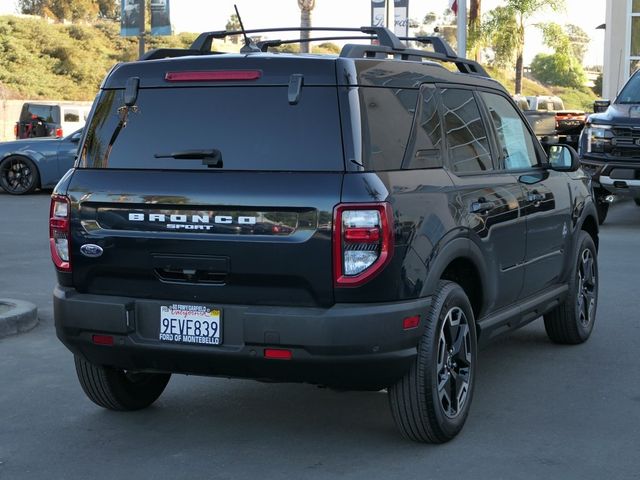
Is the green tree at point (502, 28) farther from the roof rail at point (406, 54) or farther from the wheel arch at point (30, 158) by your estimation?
the roof rail at point (406, 54)

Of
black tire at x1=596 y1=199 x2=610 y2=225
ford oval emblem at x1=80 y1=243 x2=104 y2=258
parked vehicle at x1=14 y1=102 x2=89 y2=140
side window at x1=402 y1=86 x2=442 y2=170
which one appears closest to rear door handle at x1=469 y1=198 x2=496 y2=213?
side window at x1=402 y1=86 x2=442 y2=170

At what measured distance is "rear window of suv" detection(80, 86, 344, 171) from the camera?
4.97m

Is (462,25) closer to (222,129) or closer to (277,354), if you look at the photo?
(222,129)

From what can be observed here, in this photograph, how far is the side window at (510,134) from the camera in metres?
6.50

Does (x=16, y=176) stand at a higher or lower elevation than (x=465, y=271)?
lower

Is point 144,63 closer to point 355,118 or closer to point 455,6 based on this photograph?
point 355,118

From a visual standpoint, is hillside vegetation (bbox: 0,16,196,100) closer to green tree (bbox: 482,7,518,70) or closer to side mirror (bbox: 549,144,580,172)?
green tree (bbox: 482,7,518,70)

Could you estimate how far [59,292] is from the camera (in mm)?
5383

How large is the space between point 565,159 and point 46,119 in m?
26.7

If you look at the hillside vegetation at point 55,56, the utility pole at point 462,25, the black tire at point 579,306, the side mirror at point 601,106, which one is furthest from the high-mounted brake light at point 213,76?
the hillside vegetation at point 55,56

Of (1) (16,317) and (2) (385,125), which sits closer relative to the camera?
(2) (385,125)

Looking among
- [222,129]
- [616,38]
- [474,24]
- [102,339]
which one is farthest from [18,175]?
[474,24]

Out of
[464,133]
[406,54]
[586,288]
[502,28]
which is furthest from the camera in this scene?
[502,28]

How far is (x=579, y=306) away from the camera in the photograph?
302 inches
